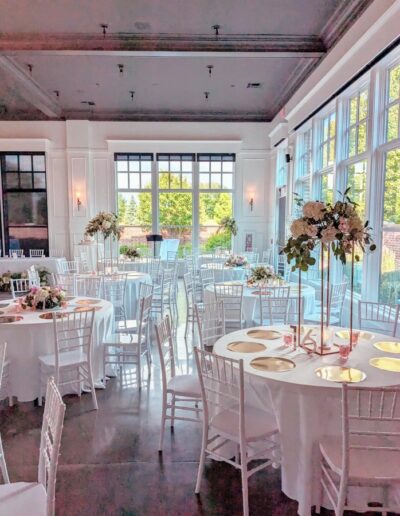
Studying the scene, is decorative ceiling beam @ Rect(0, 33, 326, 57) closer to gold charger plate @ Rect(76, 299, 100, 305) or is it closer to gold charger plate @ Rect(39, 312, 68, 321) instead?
gold charger plate @ Rect(76, 299, 100, 305)

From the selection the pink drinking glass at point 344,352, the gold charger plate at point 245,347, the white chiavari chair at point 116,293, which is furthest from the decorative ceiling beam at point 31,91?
the pink drinking glass at point 344,352

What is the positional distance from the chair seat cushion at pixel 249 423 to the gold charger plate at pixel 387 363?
780 mm

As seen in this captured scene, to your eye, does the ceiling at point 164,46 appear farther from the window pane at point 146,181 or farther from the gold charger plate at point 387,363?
the gold charger plate at point 387,363

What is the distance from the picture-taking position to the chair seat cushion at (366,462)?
6.68 feet

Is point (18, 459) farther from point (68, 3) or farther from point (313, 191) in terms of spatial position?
point (313, 191)

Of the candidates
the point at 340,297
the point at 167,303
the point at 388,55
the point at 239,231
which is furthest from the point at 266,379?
the point at 239,231

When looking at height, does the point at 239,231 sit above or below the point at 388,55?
below

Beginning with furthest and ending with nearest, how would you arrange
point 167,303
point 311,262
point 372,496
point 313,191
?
point 313,191 < point 167,303 < point 311,262 < point 372,496

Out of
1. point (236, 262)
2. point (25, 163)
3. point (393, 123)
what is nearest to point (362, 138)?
point (393, 123)

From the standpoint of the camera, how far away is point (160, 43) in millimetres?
6500

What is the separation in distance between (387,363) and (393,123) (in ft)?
10.2

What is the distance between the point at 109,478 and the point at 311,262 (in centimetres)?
→ 205

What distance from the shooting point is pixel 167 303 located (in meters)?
7.04

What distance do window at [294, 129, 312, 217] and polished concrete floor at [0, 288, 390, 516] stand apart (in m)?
5.69
